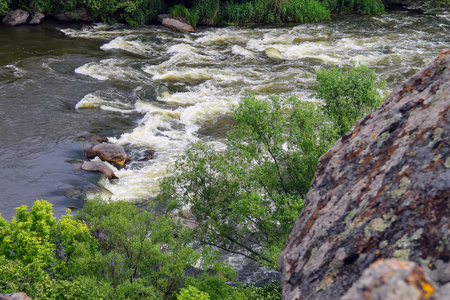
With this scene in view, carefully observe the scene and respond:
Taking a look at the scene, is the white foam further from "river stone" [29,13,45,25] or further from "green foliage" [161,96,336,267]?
"green foliage" [161,96,336,267]

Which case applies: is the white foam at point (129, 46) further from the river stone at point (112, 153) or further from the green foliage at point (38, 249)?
the green foliage at point (38, 249)

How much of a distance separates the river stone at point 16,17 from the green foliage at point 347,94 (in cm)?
3937

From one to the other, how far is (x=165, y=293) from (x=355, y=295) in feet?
35.9

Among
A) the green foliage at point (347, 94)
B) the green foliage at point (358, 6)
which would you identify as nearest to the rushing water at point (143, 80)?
the green foliage at point (347, 94)

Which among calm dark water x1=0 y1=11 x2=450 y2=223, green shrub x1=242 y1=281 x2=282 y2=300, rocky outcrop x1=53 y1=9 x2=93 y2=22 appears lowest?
green shrub x1=242 y1=281 x2=282 y2=300

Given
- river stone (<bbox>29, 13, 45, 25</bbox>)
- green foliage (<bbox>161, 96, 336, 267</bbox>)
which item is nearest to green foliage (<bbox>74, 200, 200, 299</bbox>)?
green foliage (<bbox>161, 96, 336, 267</bbox>)

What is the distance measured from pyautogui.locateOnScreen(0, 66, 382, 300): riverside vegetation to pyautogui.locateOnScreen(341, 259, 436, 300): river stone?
7.99 meters

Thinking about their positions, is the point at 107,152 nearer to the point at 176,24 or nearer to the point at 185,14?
the point at 176,24

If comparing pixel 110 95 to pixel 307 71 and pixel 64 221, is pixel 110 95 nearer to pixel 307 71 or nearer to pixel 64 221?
pixel 307 71

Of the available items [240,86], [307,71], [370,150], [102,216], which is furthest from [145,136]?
[370,150]

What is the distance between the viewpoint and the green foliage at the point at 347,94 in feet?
55.1

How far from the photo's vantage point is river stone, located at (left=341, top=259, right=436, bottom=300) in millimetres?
3654

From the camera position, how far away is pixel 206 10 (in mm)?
49594

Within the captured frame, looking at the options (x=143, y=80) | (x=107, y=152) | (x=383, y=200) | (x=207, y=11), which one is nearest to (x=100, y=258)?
(x=383, y=200)
